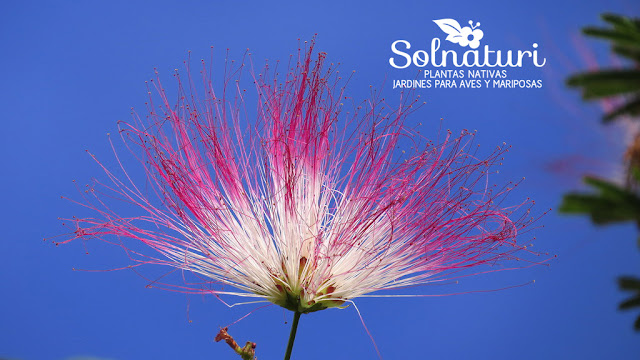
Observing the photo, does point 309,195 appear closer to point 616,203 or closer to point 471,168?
point 471,168

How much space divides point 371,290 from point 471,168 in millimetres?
544

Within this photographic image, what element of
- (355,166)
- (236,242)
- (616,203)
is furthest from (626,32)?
(236,242)

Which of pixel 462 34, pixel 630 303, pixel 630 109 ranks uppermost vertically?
pixel 462 34

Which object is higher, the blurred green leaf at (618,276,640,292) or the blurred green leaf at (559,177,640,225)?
the blurred green leaf at (559,177,640,225)

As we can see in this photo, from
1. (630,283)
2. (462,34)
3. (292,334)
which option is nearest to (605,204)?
(630,283)

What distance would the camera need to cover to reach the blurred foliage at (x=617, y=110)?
1004 mm

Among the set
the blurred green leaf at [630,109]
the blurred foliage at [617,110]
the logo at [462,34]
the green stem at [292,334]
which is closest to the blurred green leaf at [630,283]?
the blurred foliage at [617,110]

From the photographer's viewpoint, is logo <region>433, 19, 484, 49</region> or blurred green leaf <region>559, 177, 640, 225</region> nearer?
blurred green leaf <region>559, 177, 640, 225</region>

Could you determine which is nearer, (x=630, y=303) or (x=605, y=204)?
(x=605, y=204)

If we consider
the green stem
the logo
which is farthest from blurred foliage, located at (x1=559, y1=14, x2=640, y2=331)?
the logo

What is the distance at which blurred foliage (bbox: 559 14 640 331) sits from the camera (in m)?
1.00

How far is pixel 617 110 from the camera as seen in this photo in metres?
1.16

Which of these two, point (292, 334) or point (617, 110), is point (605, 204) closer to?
point (617, 110)

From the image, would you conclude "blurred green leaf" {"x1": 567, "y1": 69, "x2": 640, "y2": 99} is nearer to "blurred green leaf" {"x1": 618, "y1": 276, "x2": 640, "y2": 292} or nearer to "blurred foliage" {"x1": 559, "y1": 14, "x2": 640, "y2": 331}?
"blurred foliage" {"x1": 559, "y1": 14, "x2": 640, "y2": 331}
